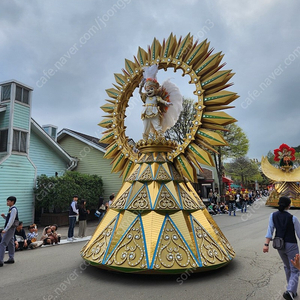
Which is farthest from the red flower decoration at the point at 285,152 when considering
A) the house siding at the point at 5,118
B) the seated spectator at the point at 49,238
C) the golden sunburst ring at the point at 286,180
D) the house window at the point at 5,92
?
the house window at the point at 5,92

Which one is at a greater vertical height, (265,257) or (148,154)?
(148,154)

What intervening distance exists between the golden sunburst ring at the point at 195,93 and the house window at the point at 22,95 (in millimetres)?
9260

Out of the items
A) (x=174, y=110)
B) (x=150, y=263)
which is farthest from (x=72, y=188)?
(x=150, y=263)

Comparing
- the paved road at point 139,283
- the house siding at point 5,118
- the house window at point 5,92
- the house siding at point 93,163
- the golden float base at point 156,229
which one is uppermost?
the house window at point 5,92

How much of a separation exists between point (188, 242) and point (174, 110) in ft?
9.56

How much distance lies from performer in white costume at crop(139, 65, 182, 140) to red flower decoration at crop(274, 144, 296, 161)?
18887 mm

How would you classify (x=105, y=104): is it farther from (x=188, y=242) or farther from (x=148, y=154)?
(x=188, y=242)

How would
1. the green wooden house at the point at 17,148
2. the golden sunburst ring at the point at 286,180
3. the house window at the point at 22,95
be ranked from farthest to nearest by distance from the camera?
1. the golden sunburst ring at the point at 286,180
2. the house window at the point at 22,95
3. the green wooden house at the point at 17,148

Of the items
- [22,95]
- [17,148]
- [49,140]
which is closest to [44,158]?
[49,140]

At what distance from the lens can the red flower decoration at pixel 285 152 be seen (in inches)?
836

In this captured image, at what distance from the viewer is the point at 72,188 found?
A: 1416 cm

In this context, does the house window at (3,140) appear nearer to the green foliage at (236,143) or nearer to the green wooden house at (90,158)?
the green wooden house at (90,158)

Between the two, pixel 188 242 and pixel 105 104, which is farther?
pixel 105 104

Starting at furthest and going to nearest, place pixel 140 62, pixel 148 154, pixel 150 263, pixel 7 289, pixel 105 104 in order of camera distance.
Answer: pixel 105 104 < pixel 140 62 < pixel 148 154 < pixel 7 289 < pixel 150 263
